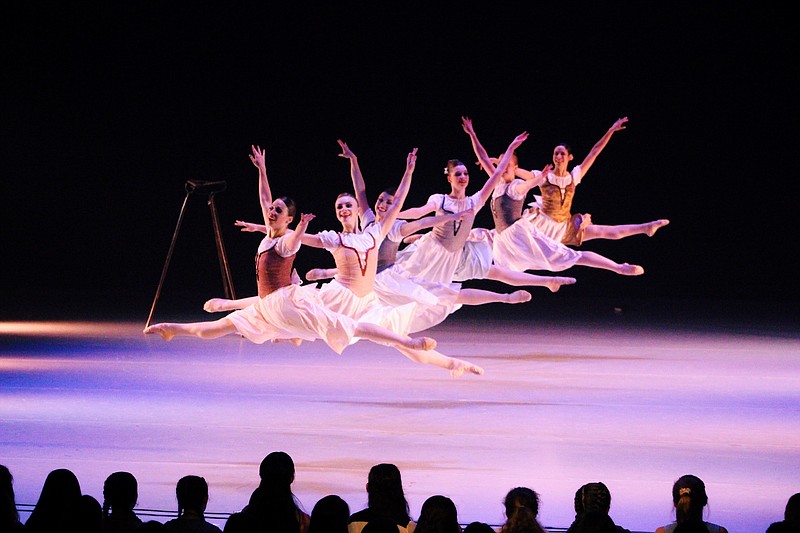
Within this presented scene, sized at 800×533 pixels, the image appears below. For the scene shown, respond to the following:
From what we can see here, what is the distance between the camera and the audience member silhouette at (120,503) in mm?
2633

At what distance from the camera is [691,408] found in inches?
229

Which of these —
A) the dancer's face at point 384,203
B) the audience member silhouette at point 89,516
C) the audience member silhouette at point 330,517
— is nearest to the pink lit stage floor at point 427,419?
the dancer's face at point 384,203

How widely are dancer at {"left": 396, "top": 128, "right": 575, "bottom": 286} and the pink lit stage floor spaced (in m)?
0.65

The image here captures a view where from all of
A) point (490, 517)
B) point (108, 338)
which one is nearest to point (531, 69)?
point (108, 338)

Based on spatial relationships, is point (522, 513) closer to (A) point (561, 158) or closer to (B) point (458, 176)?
(B) point (458, 176)

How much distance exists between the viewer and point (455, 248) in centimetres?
703

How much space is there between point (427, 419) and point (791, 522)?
320 centimetres

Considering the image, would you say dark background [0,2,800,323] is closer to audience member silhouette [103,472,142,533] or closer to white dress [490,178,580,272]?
white dress [490,178,580,272]

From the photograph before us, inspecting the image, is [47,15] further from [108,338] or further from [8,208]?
[108,338]

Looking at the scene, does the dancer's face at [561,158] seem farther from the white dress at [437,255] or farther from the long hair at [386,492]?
the long hair at [386,492]

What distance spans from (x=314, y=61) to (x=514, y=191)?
4146 millimetres

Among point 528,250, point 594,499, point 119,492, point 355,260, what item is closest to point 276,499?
point 119,492

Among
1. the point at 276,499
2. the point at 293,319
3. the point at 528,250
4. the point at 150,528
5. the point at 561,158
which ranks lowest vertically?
the point at 150,528

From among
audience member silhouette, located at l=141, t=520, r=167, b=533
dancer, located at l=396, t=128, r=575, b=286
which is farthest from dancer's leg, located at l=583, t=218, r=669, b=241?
audience member silhouette, located at l=141, t=520, r=167, b=533
